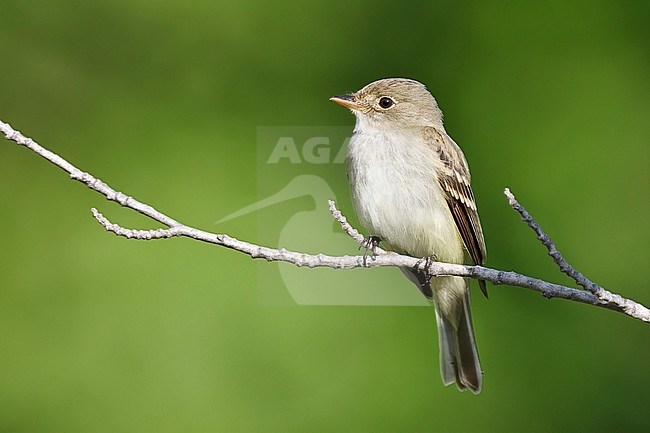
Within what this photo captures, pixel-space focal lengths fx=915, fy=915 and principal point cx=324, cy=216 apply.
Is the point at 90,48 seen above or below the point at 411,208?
above

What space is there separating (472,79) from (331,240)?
2.84 ft

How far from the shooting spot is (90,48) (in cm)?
389

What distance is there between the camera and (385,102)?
133 inches

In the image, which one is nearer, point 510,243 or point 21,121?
point 510,243

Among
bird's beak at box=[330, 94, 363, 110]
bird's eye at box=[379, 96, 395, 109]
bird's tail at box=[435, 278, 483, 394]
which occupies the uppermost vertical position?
bird's eye at box=[379, 96, 395, 109]

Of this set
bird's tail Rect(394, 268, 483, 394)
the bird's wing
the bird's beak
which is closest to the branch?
the bird's wing

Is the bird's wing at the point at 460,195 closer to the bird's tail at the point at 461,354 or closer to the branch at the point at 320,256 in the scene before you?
the bird's tail at the point at 461,354

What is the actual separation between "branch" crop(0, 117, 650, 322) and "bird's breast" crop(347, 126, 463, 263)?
1.73 ft

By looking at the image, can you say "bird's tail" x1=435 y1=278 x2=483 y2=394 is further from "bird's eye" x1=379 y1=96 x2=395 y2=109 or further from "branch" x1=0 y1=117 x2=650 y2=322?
"branch" x1=0 y1=117 x2=650 y2=322

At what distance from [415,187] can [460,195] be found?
20cm

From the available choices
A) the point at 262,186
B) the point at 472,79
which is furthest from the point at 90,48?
the point at 472,79

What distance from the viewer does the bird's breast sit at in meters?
3.13

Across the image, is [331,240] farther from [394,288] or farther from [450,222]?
[450,222]

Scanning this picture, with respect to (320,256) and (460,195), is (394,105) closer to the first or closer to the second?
(460,195)
